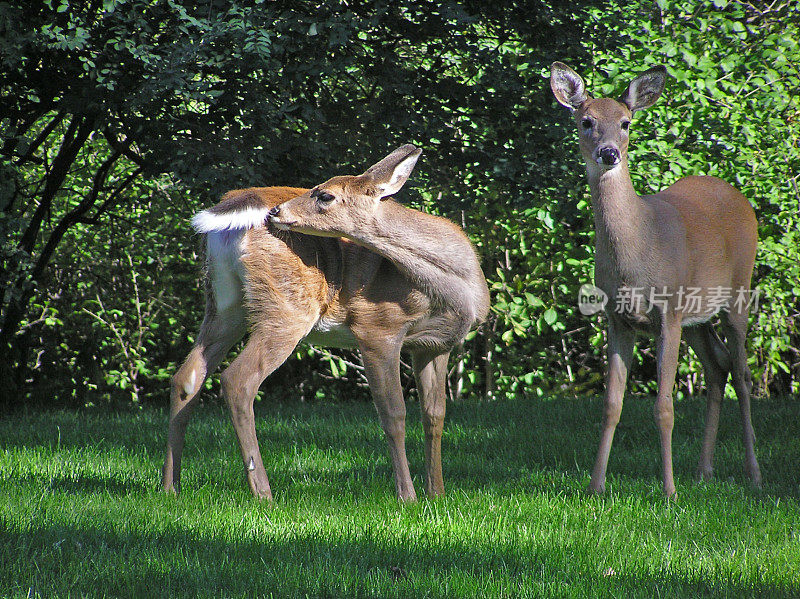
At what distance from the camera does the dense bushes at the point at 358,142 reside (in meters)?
6.43

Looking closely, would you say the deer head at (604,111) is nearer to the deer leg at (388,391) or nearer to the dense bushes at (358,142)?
the dense bushes at (358,142)

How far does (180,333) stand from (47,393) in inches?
63.1

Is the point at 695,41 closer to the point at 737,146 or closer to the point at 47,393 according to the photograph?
the point at 737,146

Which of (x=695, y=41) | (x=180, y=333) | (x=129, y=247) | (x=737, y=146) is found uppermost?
(x=695, y=41)

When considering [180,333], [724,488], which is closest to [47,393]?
[180,333]

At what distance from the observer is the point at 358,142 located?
7.47 metres

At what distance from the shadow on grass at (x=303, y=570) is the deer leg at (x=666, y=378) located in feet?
4.76

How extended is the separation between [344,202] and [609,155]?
147 centimetres

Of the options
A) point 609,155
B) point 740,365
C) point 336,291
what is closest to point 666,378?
point 740,365

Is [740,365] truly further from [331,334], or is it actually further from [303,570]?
[303,570]

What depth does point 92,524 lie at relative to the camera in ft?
13.4

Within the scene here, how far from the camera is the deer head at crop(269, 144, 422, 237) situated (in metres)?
4.75

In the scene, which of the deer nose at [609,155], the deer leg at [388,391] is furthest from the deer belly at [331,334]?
the deer nose at [609,155]

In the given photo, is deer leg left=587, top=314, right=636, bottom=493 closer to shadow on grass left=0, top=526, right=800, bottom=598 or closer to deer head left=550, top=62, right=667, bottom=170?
deer head left=550, top=62, right=667, bottom=170
